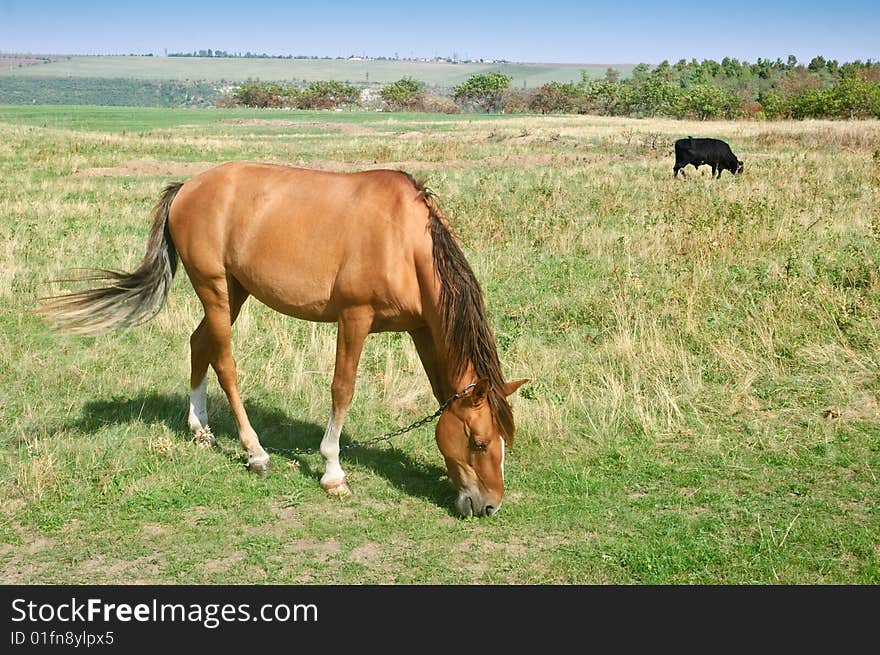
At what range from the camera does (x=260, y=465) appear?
6.00 metres

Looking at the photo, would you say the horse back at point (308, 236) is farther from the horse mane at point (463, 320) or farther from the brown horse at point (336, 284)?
the horse mane at point (463, 320)

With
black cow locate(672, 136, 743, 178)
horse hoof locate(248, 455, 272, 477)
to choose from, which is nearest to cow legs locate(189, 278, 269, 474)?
horse hoof locate(248, 455, 272, 477)

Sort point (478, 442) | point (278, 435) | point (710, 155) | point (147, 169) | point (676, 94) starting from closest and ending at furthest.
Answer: point (478, 442), point (278, 435), point (710, 155), point (147, 169), point (676, 94)

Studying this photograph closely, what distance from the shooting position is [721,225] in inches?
457

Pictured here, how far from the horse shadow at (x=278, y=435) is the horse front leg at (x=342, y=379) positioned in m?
0.31

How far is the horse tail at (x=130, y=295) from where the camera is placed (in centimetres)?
640

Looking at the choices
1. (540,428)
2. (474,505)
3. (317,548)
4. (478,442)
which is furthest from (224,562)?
(540,428)

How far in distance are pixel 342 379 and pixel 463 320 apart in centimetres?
103

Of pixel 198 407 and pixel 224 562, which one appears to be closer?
pixel 224 562

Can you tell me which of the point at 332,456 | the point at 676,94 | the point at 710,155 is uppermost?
the point at 676,94

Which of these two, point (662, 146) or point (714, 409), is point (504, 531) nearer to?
point (714, 409)

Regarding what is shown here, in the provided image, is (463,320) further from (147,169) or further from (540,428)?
(147,169)

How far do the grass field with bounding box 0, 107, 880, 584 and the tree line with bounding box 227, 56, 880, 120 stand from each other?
60817mm
